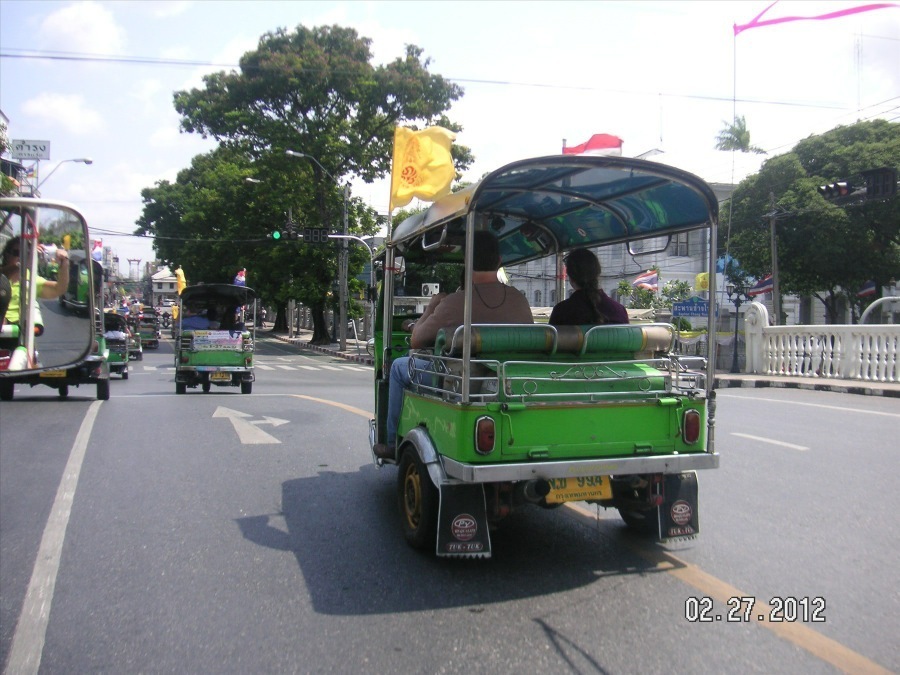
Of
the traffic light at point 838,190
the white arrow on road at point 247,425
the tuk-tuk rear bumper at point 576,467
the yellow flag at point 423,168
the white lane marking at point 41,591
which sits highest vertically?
the traffic light at point 838,190

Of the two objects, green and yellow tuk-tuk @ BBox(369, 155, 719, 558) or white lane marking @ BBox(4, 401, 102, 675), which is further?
green and yellow tuk-tuk @ BBox(369, 155, 719, 558)

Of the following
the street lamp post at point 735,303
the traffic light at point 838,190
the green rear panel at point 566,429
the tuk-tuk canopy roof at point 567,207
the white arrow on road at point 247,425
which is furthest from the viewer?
the street lamp post at point 735,303

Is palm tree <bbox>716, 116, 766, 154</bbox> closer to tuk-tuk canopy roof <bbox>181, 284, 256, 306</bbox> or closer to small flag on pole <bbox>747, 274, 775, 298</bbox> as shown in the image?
small flag on pole <bbox>747, 274, 775, 298</bbox>

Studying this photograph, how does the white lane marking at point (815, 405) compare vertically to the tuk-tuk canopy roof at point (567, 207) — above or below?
below

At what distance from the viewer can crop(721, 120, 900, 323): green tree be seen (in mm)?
28234

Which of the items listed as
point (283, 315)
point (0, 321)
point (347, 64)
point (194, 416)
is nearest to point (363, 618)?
point (0, 321)

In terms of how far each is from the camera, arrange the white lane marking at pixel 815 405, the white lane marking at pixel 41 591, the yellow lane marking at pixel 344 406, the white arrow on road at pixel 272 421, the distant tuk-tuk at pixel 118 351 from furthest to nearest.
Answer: the distant tuk-tuk at pixel 118 351, the white lane marking at pixel 815 405, the yellow lane marking at pixel 344 406, the white arrow on road at pixel 272 421, the white lane marking at pixel 41 591

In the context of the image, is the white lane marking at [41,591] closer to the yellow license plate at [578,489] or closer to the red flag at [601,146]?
the yellow license plate at [578,489]

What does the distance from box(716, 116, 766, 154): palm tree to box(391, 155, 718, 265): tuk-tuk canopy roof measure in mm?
39150

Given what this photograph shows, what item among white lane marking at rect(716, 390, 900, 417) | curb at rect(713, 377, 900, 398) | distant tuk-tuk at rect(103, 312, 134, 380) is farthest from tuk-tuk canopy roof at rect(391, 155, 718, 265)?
distant tuk-tuk at rect(103, 312, 134, 380)

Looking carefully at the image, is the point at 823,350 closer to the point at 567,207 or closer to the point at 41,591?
the point at 567,207

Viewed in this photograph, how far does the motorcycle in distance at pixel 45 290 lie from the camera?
77.7 inches

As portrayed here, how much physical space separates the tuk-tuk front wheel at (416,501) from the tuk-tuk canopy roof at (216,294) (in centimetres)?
1335
